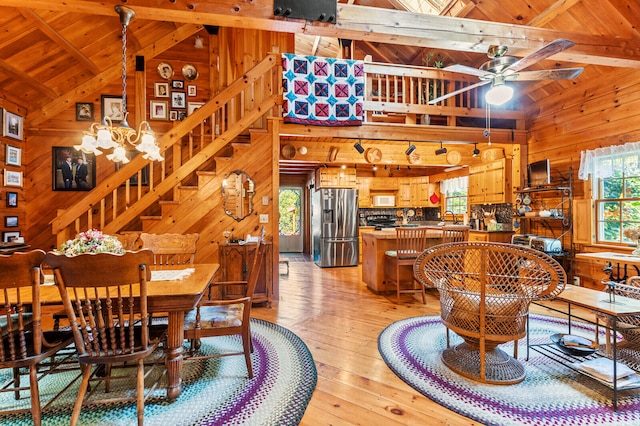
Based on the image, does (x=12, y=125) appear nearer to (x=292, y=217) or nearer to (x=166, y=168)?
(x=166, y=168)

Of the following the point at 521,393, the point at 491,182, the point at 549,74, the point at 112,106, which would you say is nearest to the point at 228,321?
the point at 521,393

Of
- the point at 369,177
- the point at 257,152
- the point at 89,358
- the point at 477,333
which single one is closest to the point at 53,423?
the point at 89,358

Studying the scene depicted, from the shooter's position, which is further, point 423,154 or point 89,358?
point 423,154

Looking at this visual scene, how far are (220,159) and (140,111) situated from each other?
145cm

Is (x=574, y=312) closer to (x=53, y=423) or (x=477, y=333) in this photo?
(x=477, y=333)

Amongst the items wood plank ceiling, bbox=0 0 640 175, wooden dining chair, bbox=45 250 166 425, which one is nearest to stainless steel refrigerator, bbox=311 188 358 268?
wood plank ceiling, bbox=0 0 640 175

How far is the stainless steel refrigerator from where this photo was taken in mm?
7000

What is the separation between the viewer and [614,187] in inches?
167

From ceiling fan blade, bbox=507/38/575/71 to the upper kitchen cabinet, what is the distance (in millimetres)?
3341

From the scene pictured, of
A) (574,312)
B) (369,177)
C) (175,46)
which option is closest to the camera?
(574,312)

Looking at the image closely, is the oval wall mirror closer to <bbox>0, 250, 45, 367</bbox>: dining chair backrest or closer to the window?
<bbox>0, 250, 45, 367</bbox>: dining chair backrest

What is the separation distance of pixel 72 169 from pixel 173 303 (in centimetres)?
392

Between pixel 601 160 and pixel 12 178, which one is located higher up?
pixel 601 160

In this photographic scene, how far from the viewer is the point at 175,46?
4.95 m
